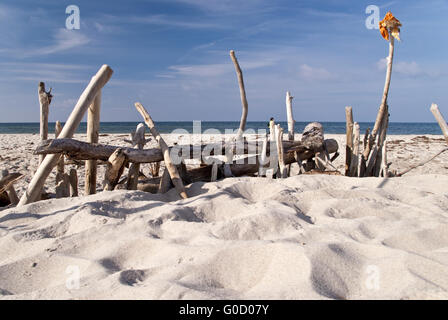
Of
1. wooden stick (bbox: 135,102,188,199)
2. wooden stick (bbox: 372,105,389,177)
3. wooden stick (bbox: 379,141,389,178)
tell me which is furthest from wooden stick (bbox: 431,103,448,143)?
wooden stick (bbox: 135,102,188,199)

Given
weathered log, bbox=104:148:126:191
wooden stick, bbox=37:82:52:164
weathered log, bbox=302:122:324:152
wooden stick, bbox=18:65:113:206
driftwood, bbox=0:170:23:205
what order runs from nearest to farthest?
wooden stick, bbox=18:65:113:206, driftwood, bbox=0:170:23:205, weathered log, bbox=104:148:126:191, wooden stick, bbox=37:82:52:164, weathered log, bbox=302:122:324:152

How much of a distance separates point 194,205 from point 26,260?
1621 mm

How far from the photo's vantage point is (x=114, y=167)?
173 inches

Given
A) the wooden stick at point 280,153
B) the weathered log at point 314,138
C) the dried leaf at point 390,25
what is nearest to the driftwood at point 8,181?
the wooden stick at point 280,153

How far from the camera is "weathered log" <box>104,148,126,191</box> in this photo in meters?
4.36

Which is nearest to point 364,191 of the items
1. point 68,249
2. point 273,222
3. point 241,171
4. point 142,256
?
point 273,222

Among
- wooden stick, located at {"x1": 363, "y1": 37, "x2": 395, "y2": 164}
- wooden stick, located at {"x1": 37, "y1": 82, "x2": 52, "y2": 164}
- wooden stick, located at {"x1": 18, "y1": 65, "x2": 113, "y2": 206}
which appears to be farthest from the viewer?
wooden stick, located at {"x1": 363, "y1": 37, "x2": 395, "y2": 164}

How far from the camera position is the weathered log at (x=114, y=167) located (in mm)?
4355

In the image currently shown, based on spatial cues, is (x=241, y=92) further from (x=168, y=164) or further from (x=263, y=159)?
(x=168, y=164)

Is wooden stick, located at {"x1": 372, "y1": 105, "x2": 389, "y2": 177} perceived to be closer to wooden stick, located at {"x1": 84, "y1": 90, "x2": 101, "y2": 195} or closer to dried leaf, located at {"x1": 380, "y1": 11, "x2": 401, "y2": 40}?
dried leaf, located at {"x1": 380, "y1": 11, "x2": 401, "y2": 40}

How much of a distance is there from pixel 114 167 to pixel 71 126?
0.74 m

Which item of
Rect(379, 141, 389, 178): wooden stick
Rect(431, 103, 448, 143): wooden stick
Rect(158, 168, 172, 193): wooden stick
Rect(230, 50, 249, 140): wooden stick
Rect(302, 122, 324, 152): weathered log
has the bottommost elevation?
Rect(158, 168, 172, 193): wooden stick
